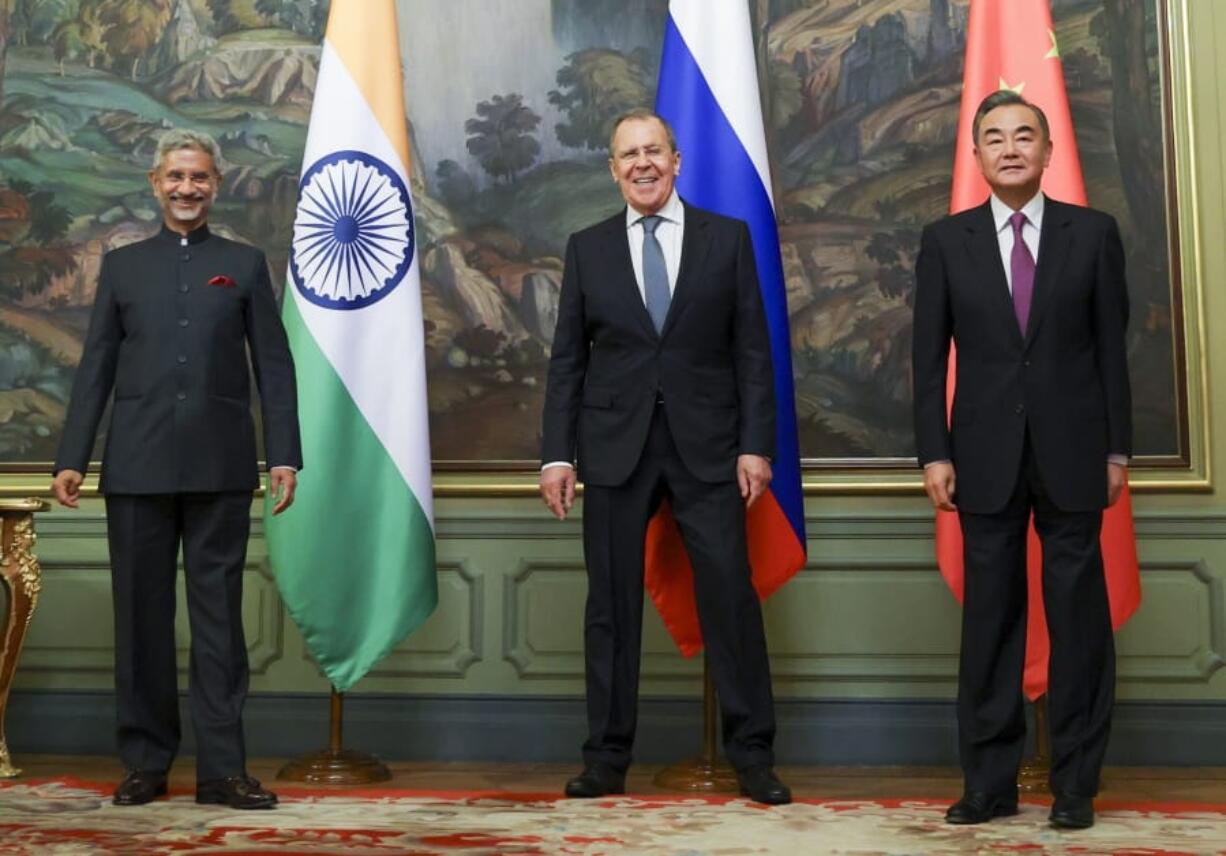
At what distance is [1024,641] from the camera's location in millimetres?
3334

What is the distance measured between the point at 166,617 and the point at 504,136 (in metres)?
2.01

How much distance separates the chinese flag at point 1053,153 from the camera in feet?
13.1

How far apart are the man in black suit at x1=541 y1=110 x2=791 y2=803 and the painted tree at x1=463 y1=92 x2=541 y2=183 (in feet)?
3.37

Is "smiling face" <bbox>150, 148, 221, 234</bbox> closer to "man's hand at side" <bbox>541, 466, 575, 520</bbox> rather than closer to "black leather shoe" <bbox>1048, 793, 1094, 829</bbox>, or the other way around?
"man's hand at side" <bbox>541, 466, 575, 520</bbox>

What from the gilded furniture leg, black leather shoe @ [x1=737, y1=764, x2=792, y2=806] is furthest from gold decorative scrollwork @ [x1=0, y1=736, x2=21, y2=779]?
black leather shoe @ [x1=737, y1=764, x2=792, y2=806]

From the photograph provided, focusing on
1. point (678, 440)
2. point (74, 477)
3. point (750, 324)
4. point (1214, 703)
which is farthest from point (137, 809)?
point (1214, 703)

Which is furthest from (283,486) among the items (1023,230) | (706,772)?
(1023,230)

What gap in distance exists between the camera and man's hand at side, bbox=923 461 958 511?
3359mm

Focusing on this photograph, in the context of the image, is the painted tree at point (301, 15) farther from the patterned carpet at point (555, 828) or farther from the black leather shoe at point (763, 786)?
the black leather shoe at point (763, 786)

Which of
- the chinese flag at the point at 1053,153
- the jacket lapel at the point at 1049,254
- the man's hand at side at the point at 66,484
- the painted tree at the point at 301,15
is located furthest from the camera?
the painted tree at the point at 301,15

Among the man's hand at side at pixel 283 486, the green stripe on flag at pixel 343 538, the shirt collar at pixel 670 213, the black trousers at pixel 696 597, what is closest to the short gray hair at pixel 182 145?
the green stripe on flag at pixel 343 538

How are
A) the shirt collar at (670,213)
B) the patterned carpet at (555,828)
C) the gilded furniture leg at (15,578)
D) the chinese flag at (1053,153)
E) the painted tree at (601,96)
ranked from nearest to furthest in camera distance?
the patterned carpet at (555,828) → the shirt collar at (670,213) → the chinese flag at (1053,153) → the gilded furniture leg at (15,578) → the painted tree at (601,96)

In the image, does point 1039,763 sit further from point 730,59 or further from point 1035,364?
point 730,59

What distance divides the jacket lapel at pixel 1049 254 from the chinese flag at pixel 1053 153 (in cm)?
71
